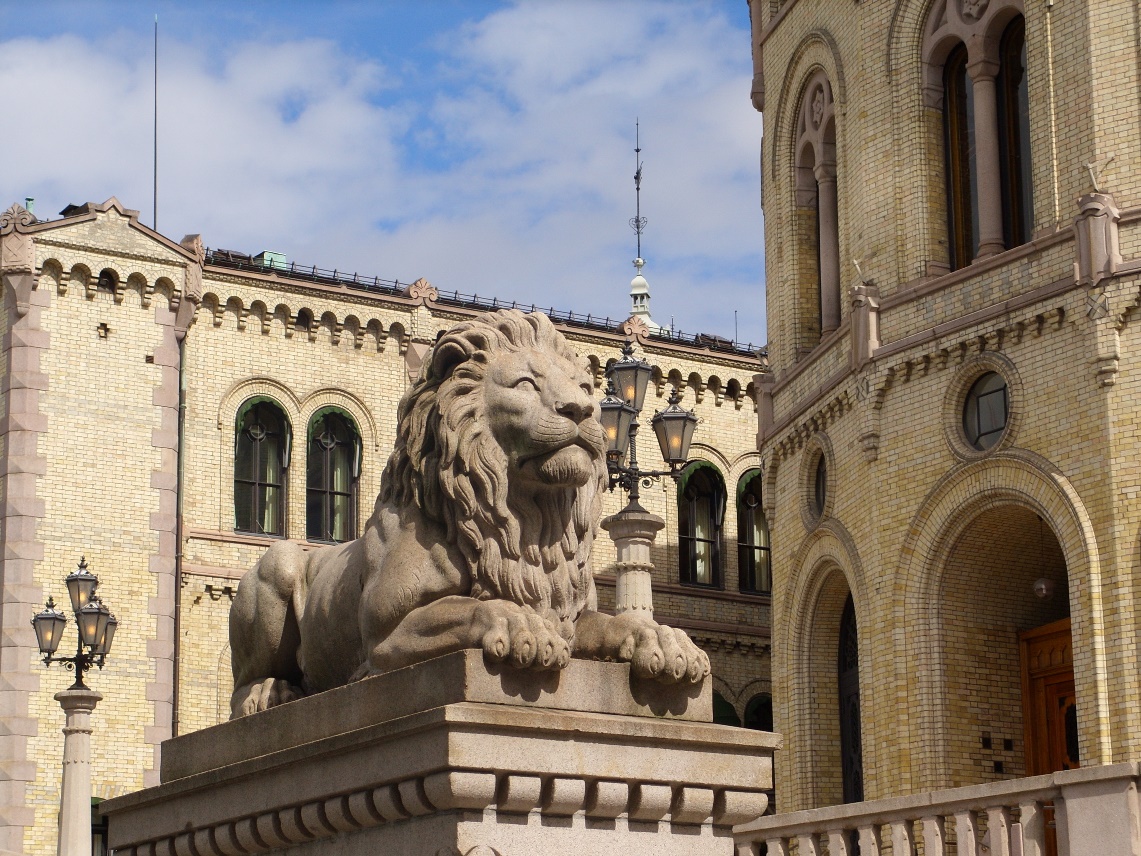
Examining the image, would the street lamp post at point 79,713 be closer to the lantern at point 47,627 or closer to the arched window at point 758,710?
the lantern at point 47,627

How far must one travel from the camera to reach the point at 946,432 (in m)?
27.7

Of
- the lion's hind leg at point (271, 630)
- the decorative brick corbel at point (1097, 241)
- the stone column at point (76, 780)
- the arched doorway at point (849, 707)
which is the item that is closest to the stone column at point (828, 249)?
the arched doorway at point (849, 707)

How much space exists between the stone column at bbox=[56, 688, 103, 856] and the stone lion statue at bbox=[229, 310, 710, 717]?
14.0 metres

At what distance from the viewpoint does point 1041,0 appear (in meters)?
27.1

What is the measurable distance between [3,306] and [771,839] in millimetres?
23363

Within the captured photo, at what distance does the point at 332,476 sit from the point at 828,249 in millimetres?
11018

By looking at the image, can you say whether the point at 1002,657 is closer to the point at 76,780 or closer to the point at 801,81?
the point at 801,81

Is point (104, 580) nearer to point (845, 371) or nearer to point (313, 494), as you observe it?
point (313, 494)

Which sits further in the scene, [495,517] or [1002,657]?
[1002,657]

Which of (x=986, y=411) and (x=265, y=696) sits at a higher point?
(x=986, y=411)

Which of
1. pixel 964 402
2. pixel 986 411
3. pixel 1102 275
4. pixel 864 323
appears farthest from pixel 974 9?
pixel 986 411

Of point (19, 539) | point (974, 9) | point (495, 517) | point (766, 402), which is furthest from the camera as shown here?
point (19, 539)

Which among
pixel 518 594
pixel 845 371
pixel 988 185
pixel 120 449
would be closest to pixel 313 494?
pixel 120 449

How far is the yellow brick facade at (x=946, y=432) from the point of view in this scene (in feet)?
82.9
